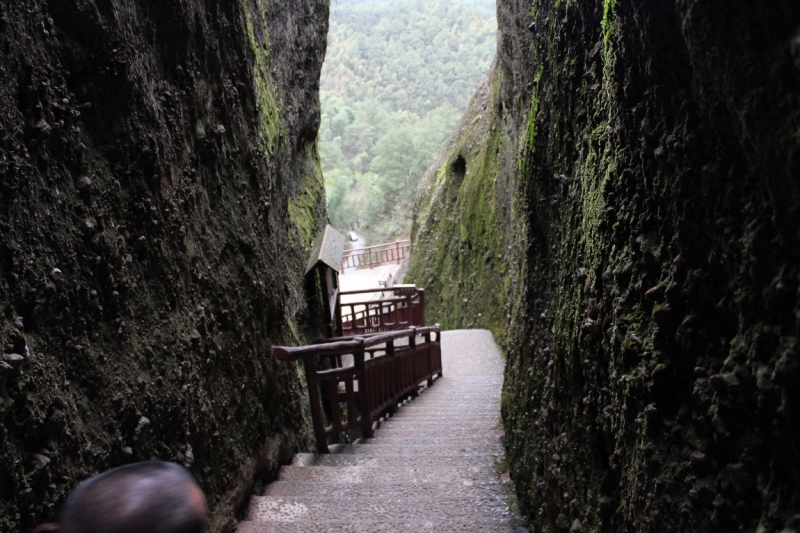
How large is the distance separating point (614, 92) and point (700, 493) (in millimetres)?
1204

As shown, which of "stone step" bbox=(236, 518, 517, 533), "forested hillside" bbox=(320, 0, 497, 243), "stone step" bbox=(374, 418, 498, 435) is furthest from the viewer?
"forested hillside" bbox=(320, 0, 497, 243)

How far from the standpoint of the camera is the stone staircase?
3406 millimetres

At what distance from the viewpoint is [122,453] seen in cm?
243

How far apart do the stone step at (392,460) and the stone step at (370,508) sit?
28.8 inches

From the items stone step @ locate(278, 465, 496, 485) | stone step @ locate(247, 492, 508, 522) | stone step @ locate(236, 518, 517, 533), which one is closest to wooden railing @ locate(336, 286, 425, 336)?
stone step @ locate(278, 465, 496, 485)

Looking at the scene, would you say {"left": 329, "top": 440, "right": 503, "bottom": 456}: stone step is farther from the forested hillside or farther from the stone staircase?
the forested hillside

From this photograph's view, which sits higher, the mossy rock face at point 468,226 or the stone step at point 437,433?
the mossy rock face at point 468,226

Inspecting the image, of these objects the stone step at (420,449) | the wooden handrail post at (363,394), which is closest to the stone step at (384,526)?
the stone step at (420,449)

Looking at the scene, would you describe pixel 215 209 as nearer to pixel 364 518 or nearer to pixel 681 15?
pixel 364 518

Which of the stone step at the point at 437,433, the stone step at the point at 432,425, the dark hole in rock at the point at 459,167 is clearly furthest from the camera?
the dark hole in rock at the point at 459,167

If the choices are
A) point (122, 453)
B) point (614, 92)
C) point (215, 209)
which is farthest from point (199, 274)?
point (614, 92)

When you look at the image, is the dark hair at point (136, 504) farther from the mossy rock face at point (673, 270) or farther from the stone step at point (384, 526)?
the stone step at point (384, 526)

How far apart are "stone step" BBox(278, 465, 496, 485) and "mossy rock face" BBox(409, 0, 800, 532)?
1.18 m

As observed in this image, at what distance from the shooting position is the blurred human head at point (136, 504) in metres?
1.12
